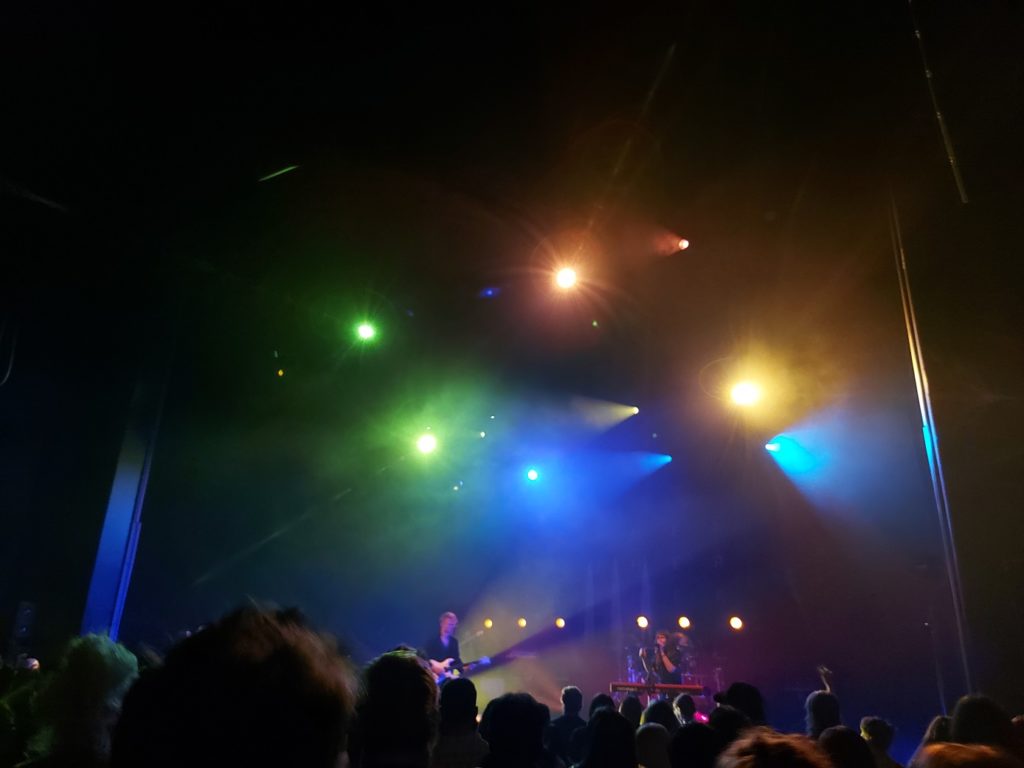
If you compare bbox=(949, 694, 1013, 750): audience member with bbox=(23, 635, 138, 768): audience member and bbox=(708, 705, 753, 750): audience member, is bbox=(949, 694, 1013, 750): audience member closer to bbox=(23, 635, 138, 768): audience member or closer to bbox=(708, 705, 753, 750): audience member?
bbox=(708, 705, 753, 750): audience member

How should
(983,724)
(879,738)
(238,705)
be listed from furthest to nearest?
(879,738) → (983,724) → (238,705)

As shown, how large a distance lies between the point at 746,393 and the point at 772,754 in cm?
1086

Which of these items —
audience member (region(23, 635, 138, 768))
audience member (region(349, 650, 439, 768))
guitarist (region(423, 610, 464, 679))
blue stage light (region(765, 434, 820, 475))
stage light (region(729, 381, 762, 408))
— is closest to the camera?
audience member (region(23, 635, 138, 768))

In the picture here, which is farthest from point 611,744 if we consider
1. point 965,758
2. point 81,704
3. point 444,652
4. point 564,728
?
point 444,652

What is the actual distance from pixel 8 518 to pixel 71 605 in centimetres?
135

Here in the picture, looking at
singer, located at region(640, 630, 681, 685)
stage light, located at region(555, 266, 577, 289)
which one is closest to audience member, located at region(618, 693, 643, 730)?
stage light, located at region(555, 266, 577, 289)

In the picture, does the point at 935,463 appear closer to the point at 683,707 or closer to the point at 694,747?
the point at 683,707

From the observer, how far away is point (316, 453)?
45.5 feet

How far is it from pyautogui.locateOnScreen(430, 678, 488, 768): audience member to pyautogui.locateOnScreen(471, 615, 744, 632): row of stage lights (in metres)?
13.0

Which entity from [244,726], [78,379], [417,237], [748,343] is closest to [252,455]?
[78,379]

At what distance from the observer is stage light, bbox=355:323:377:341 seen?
10.7 meters

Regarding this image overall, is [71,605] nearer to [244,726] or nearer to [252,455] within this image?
[252,455]

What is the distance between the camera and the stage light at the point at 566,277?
27.7ft

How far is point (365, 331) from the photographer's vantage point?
10898 millimetres
